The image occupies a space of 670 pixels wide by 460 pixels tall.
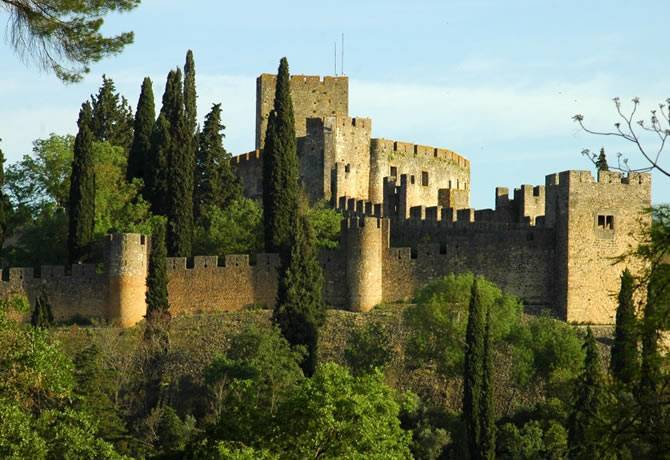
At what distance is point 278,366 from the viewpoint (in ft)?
143

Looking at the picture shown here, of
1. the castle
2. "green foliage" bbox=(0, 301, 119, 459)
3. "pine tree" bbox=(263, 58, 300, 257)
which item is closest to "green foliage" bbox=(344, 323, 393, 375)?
the castle

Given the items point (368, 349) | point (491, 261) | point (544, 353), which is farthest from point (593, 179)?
point (368, 349)

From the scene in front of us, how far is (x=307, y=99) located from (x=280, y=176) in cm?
1633

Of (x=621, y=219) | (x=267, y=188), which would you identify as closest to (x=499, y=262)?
(x=621, y=219)

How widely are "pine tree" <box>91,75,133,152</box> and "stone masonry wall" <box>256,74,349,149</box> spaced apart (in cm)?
545

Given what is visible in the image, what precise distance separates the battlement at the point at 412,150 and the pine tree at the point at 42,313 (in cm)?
1521

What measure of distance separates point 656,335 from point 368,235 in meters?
34.4

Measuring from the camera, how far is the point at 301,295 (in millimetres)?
47656

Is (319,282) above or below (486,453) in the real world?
above

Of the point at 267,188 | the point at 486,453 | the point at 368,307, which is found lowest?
the point at 486,453

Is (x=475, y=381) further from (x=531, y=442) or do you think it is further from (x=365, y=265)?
(x=365, y=265)

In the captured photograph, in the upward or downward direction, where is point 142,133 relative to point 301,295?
upward

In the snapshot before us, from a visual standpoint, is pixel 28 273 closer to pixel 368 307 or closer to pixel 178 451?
pixel 368 307

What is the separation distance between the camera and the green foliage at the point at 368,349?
153ft
